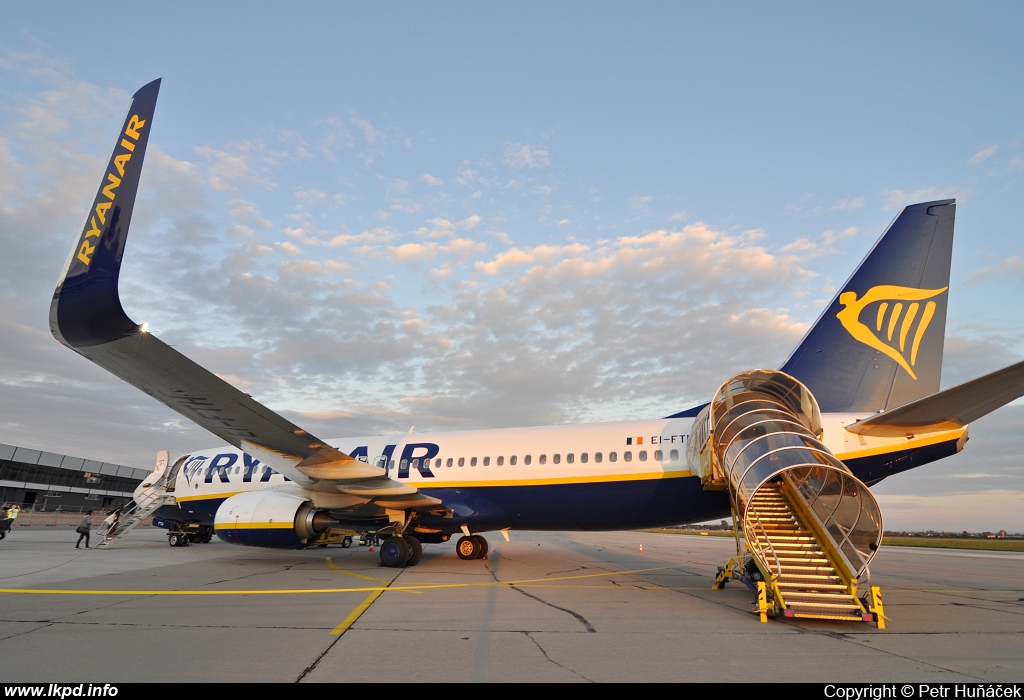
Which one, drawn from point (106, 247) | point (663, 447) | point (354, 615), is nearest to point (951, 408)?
point (663, 447)

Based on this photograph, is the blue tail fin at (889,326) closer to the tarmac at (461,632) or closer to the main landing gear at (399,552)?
the tarmac at (461,632)

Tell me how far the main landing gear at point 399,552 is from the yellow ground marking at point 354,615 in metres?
4.46

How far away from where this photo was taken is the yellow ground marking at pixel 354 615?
644 cm

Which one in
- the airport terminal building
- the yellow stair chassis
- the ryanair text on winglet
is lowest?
the airport terminal building

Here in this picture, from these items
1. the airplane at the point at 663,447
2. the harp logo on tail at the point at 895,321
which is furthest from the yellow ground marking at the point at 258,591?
the harp logo on tail at the point at 895,321

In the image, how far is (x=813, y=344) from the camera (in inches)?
492

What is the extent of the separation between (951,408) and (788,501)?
299 cm

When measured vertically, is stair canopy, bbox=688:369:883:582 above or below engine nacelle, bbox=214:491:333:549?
above

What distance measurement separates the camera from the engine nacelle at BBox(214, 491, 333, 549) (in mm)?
13594

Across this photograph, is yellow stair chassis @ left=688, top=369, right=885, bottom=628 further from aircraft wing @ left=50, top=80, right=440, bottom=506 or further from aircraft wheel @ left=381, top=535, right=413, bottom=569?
aircraft wing @ left=50, top=80, right=440, bottom=506

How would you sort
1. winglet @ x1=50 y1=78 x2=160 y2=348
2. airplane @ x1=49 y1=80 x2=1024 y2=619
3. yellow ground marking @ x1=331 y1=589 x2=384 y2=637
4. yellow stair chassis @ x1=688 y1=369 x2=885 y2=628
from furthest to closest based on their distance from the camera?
1. airplane @ x1=49 y1=80 x2=1024 y2=619
2. yellow stair chassis @ x1=688 y1=369 x2=885 y2=628
3. winglet @ x1=50 y1=78 x2=160 y2=348
4. yellow ground marking @ x1=331 y1=589 x2=384 y2=637

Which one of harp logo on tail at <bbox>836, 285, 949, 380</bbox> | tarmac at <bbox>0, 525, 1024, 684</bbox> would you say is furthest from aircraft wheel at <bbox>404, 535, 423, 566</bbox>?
harp logo on tail at <bbox>836, 285, 949, 380</bbox>

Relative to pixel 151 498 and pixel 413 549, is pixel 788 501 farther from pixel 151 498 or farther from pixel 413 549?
pixel 151 498

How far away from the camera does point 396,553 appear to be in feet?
46.4
